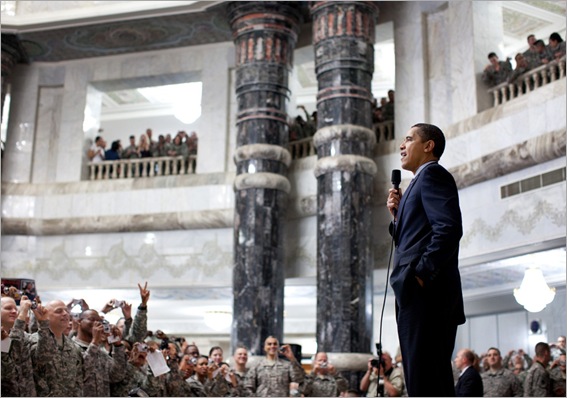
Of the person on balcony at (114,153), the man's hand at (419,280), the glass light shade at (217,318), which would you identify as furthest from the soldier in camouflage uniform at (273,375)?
the person on balcony at (114,153)

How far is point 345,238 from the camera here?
1295cm

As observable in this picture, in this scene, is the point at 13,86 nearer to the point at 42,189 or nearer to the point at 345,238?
the point at 42,189

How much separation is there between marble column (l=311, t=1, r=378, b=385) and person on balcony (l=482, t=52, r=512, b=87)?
1886 mm

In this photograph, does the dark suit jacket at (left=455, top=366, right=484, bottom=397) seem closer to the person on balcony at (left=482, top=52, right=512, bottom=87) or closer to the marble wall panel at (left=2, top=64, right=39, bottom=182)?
the person on balcony at (left=482, top=52, right=512, bottom=87)

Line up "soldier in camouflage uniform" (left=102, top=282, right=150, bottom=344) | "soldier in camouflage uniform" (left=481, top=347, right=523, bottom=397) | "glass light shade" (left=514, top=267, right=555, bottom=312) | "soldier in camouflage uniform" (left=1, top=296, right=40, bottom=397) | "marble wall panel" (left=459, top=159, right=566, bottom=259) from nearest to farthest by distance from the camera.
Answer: "soldier in camouflage uniform" (left=1, top=296, right=40, bottom=397) → "soldier in camouflage uniform" (left=102, top=282, right=150, bottom=344) → "soldier in camouflage uniform" (left=481, top=347, right=523, bottom=397) → "marble wall panel" (left=459, top=159, right=566, bottom=259) → "glass light shade" (left=514, top=267, right=555, bottom=312)

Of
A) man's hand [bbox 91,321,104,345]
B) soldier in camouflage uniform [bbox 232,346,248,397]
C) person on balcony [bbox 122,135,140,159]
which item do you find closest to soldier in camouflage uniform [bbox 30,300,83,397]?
man's hand [bbox 91,321,104,345]

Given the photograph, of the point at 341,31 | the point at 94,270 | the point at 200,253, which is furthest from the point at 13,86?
the point at 341,31

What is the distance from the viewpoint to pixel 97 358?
275 inches

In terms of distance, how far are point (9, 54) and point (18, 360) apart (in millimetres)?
12282

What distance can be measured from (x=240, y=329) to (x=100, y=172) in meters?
5.12

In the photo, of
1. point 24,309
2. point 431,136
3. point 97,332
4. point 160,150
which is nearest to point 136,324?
point 97,332

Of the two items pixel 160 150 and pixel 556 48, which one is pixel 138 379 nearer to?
pixel 556 48

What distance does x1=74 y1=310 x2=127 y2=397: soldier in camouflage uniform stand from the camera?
6.88 meters

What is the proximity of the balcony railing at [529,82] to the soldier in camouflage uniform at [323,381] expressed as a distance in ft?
15.7
